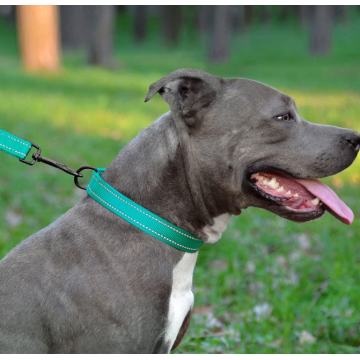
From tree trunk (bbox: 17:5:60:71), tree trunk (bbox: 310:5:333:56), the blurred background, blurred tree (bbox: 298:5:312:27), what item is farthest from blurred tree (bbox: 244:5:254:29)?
tree trunk (bbox: 17:5:60:71)

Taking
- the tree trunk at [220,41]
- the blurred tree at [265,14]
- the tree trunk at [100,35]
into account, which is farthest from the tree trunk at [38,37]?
the blurred tree at [265,14]

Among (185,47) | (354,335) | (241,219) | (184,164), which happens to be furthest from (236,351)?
(185,47)

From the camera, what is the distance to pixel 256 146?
112 inches

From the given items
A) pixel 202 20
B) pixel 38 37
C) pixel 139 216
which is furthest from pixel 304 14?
pixel 139 216

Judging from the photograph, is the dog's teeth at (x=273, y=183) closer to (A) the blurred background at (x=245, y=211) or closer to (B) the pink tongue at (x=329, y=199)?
(B) the pink tongue at (x=329, y=199)

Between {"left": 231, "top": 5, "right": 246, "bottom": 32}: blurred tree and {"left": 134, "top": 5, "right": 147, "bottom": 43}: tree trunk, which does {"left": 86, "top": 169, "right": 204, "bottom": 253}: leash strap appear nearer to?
{"left": 134, "top": 5, "right": 147, "bottom": 43}: tree trunk

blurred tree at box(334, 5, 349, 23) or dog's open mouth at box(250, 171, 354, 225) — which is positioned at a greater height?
dog's open mouth at box(250, 171, 354, 225)

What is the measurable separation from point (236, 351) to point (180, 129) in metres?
1.63

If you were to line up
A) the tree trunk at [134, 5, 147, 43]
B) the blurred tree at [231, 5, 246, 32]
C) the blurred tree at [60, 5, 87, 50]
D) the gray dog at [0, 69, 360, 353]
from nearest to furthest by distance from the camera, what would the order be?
the gray dog at [0, 69, 360, 353] → the blurred tree at [60, 5, 87, 50] → the tree trunk at [134, 5, 147, 43] → the blurred tree at [231, 5, 246, 32]

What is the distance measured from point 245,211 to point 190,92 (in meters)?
2.95

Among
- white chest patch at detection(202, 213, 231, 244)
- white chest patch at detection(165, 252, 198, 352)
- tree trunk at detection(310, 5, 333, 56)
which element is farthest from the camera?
tree trunk at detection(310, 5, 333, 56)

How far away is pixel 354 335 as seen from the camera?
384cm

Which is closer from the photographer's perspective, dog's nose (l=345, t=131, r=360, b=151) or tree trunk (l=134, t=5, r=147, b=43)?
dog's nose (l=345, t=131, r=360, b=151)

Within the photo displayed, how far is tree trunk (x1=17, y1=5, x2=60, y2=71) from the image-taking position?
14.8 metres
